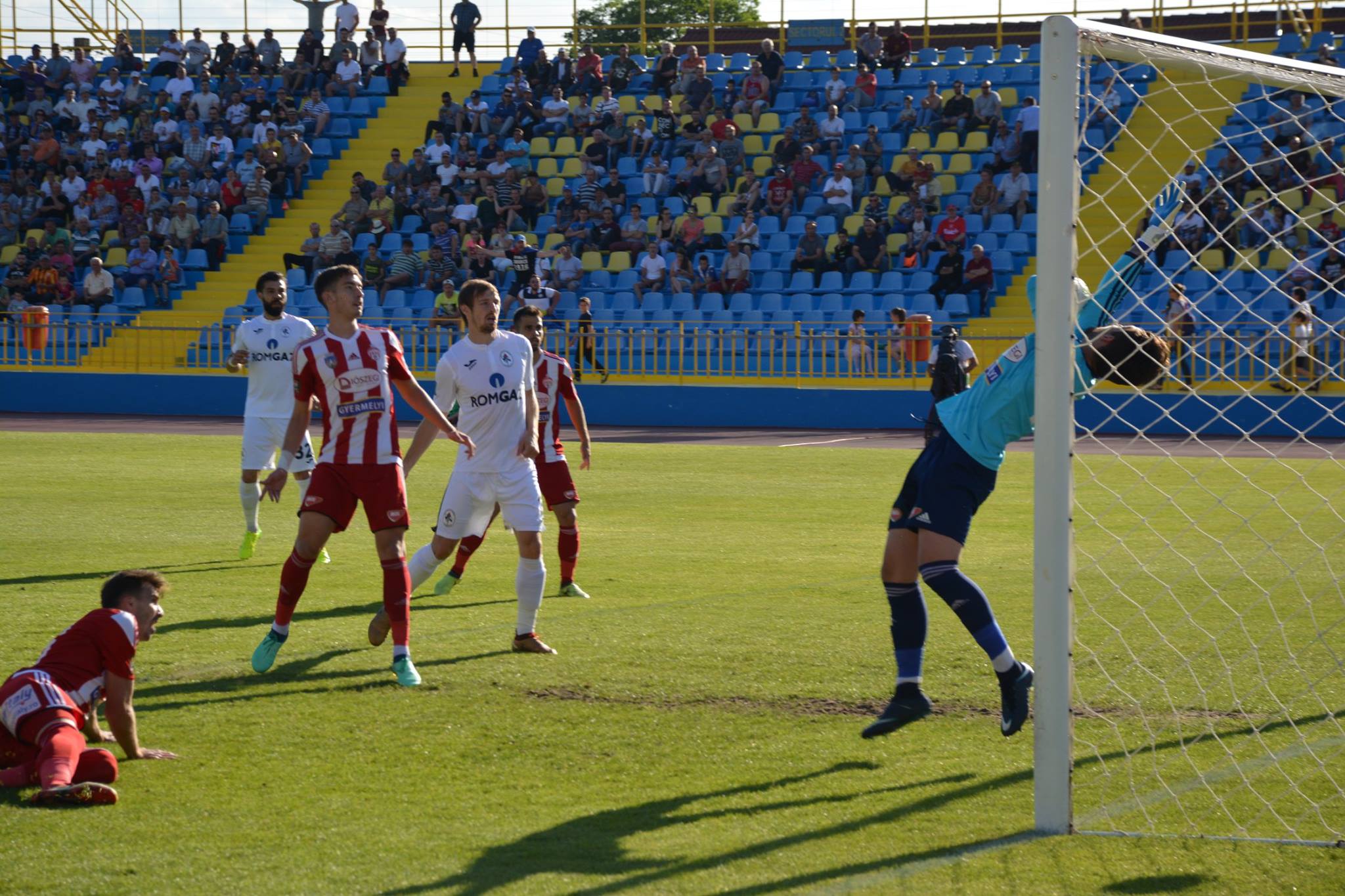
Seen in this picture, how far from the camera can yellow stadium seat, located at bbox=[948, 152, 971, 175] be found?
84.8 feet

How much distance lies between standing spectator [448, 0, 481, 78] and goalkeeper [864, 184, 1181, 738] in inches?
1168

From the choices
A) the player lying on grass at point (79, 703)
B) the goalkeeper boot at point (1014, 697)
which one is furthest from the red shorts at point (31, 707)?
the goalkeeper boot at point (1014, 697)

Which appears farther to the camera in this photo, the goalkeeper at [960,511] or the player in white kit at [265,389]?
the player in white kit at [265,389]

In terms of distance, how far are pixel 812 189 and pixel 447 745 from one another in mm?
21912

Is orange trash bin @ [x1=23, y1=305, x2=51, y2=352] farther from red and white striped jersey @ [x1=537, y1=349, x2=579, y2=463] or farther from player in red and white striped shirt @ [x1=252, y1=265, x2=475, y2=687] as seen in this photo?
player in red and white striped shirt @ [x1=252, y1=265, x2=475, y2=687]

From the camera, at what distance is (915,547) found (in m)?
5.54

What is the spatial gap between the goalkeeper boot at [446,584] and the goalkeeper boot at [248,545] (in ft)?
6.40

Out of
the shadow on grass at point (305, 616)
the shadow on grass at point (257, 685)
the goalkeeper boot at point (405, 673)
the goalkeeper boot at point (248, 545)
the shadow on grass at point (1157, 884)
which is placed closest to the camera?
the shadow on grass at point (1157, 884)

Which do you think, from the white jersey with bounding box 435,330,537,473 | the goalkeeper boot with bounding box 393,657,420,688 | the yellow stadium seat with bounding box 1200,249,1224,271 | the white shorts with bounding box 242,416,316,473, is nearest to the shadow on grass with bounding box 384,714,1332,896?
the goalkeeper boot with bounding box 393,657,420,688

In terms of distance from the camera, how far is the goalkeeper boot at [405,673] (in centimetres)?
628

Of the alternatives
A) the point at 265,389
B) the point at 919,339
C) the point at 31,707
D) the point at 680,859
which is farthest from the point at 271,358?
the point at 919,339

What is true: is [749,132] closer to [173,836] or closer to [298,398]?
[298,398]

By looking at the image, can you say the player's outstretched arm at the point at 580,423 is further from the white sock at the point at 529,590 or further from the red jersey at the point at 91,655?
the red jersey at the point at 91,655

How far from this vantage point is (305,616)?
791 cm
